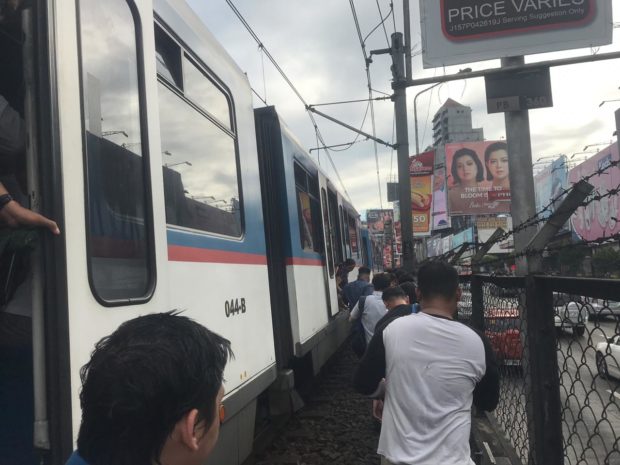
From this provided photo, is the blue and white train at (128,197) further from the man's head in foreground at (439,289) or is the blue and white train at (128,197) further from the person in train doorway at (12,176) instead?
the man's head in foreground at (439,289)

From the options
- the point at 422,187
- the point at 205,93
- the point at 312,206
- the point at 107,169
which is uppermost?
the point at 422,187

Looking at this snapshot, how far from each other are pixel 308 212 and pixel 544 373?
469 centimetres

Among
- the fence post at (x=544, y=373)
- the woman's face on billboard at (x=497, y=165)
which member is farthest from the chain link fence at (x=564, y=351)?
the woman's face on billboard at (x=497, y=165)

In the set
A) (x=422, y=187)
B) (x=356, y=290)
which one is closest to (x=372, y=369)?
(x=356, y=290)

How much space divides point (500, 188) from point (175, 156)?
3246cm

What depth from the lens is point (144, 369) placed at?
1039 millimetres

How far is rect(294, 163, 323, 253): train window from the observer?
632cm

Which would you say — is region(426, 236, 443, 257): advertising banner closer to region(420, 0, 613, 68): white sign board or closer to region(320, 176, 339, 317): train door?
region(320, 176, 339, 317): train door

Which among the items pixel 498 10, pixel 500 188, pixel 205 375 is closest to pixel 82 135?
pixel 205 375

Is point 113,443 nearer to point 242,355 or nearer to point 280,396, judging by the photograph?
point 242,355

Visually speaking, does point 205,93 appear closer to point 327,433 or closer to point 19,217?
point 19,217

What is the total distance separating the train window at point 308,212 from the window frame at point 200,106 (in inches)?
78.9

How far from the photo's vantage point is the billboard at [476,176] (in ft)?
111

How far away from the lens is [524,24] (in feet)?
16.5
